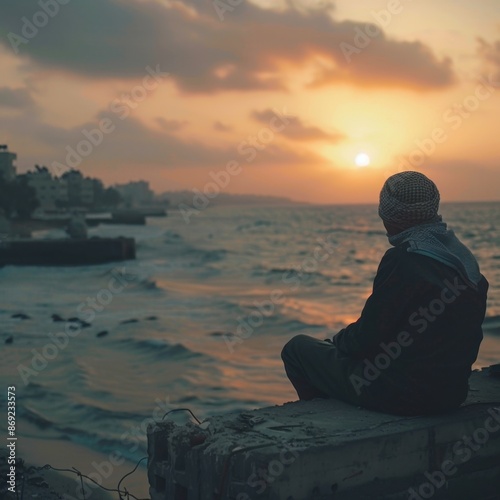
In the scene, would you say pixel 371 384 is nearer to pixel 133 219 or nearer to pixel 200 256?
pixel 200 256

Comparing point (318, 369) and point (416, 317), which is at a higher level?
point (416, 317)

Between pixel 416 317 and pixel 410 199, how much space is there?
1.94 ft

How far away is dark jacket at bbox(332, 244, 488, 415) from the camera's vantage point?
3.41 metres

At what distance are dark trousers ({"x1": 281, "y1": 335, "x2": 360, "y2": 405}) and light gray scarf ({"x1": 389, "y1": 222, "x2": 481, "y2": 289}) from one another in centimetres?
70

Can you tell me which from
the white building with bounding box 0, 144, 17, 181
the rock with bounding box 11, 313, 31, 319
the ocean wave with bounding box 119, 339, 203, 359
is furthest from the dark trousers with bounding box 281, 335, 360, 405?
the white building with bounding box 0, 144, 17, 181

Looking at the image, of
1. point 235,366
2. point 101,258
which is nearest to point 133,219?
point 101,258

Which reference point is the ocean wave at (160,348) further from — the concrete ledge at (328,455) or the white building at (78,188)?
the white building at (78,188)

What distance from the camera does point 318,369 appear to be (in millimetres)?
3861

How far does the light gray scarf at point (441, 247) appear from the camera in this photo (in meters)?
3.47

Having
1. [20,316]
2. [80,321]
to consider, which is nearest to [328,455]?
[80,321]

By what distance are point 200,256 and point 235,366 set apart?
1384 inches

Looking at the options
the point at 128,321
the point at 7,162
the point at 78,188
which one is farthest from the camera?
the point at 78,188

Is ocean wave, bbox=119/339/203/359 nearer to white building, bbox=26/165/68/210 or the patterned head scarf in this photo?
the patterned head scarf

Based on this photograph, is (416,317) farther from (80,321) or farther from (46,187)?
(46,187)
